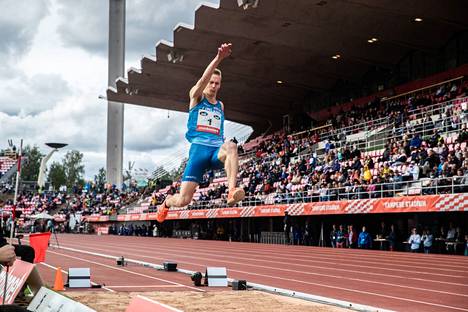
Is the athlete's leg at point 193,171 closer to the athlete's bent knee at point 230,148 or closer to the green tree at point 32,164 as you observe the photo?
the athlete's bent knee at point 230,148

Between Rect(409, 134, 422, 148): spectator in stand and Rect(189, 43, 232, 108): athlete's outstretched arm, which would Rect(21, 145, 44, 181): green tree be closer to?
Rect(409, 134, 422, 148): spectator in stand

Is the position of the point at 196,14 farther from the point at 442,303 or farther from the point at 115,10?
the point at 115,10

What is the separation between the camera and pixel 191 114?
6844mm

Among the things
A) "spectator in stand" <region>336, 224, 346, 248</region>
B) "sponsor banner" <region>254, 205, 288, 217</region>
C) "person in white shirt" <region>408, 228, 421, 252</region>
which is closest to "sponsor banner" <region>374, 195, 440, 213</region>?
"person in white shirt" <region>408, 228, 421, 252</region>

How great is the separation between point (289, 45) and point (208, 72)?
28.7 meters

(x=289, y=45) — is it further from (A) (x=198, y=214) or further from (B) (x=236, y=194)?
(B) (x=236, y=194)

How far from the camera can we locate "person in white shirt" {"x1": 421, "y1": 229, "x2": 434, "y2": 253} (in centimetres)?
2230

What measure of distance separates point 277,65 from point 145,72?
27.6ft

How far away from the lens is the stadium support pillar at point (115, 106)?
6131 cm

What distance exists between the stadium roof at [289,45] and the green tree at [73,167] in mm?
88309

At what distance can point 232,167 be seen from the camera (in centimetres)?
627

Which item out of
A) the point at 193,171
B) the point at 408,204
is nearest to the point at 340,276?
the point at 408,204

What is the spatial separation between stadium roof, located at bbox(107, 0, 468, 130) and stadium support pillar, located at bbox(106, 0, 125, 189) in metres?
12.5

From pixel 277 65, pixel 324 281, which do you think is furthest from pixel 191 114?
pixel 277 65
